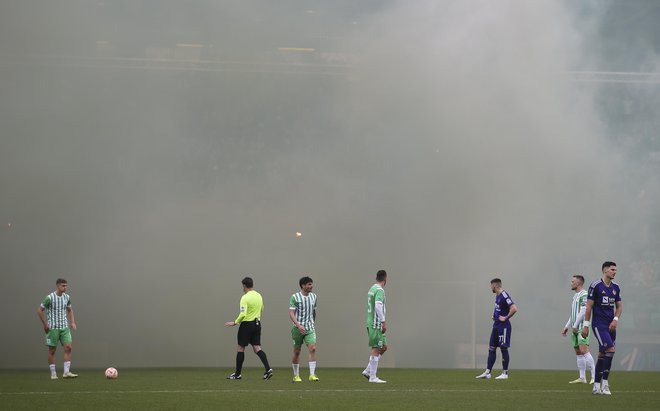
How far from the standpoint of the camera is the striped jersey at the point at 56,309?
17875 millimetres

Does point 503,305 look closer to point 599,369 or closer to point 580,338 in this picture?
point 580,338

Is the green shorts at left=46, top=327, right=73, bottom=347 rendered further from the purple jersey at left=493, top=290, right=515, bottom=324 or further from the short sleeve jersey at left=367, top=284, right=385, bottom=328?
the purple jersey at left=493, top=290, right=515, bottom=324

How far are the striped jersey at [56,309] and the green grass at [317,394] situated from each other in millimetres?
1085

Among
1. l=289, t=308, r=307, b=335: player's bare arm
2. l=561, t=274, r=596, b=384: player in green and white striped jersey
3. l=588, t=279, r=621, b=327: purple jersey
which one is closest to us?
l=588, t=279, r=621, b=327: purple jersey

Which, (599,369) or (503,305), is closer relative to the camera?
(599,369)

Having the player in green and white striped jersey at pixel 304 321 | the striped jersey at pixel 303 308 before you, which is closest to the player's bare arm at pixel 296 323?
the player in green and white striped jersey at pixel 304 321

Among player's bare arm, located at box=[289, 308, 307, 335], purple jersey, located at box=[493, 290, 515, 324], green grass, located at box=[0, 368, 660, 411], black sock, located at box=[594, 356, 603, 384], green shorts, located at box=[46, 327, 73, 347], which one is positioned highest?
purple jersey, located at box=[493, 290, 515, 324]

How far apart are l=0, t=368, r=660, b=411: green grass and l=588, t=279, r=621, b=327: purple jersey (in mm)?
1132

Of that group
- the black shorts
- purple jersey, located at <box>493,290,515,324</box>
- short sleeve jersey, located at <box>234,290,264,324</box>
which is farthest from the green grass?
purple jersey, located at <box>493,290,515,324</box>

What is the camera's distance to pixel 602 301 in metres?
13.9

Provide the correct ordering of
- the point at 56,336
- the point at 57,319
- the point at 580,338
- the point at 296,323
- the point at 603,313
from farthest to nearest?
the point at 56,336 → the point at 57,319 → the point at 580,338 → the point at 296,323 → the point at 603,313

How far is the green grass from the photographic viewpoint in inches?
458

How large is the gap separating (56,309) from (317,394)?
686cm

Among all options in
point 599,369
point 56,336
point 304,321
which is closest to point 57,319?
point 56,336
